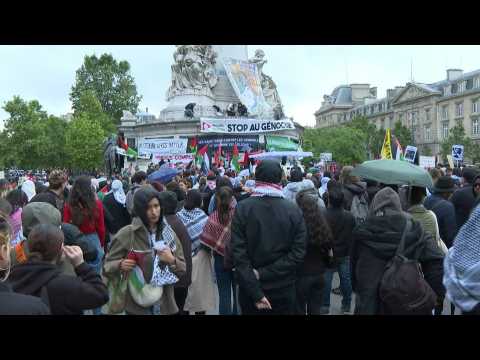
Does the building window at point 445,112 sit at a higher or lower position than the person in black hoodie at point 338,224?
higher

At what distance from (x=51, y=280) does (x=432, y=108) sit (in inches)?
3302

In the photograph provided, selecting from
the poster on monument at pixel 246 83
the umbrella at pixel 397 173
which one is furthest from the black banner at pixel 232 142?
the umbrella at pixel 397 173

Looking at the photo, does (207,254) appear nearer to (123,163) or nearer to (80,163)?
(123,163)

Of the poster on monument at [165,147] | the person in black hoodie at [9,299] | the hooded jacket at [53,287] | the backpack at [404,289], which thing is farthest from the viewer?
the poster on monument at [165,147]

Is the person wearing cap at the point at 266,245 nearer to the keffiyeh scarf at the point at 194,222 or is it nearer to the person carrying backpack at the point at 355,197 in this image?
the keffiyeh scarf at the point at 194,222

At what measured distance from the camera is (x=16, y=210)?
6.48 metres

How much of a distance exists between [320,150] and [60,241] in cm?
7108

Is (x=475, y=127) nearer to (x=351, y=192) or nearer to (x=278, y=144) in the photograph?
(x=278, y=144)

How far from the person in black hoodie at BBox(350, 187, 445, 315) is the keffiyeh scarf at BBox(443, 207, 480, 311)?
1220 mm

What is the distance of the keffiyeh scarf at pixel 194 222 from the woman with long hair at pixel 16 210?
1.74 metres

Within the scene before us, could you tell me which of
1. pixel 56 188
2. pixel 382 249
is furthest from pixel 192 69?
Answer: pixel 382 249

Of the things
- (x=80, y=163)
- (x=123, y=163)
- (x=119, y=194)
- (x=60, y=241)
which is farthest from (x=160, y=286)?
(x=80, y=163)

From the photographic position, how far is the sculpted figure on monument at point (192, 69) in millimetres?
35312
